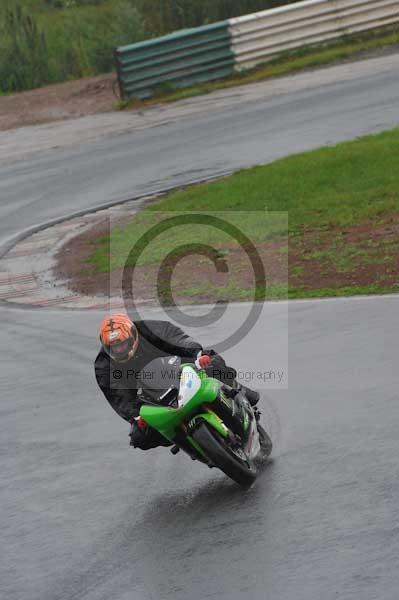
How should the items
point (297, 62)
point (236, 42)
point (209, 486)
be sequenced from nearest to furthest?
point (209, 486)
point (236, 42)
point (297, 62)

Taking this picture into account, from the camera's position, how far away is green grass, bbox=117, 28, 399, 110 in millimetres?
27938

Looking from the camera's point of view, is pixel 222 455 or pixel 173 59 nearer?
pixel 222 455

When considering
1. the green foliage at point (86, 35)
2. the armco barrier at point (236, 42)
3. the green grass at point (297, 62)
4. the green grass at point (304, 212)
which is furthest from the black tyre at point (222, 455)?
the green foliage at point (86, 35)

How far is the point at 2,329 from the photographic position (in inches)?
562

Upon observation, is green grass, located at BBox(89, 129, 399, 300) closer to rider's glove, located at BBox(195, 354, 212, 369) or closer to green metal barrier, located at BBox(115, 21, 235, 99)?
rider's glove, located at BBox(195, 354, 212, 369)

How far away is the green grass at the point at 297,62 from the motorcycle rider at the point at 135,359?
1940 centimetres

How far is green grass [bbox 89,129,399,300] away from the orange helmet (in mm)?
5329

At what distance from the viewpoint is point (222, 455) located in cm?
820

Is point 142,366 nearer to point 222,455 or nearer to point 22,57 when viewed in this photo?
point 222,455

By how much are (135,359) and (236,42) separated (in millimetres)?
20728

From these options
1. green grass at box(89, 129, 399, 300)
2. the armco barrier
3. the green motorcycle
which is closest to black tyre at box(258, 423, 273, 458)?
the green motorcycle

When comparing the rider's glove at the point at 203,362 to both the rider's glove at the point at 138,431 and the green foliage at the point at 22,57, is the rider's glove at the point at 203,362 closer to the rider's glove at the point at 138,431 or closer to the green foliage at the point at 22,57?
the rider's glove at the point at 138,431

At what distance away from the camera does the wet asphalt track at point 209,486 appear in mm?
7062

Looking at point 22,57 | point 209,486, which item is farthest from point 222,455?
point 22,57
